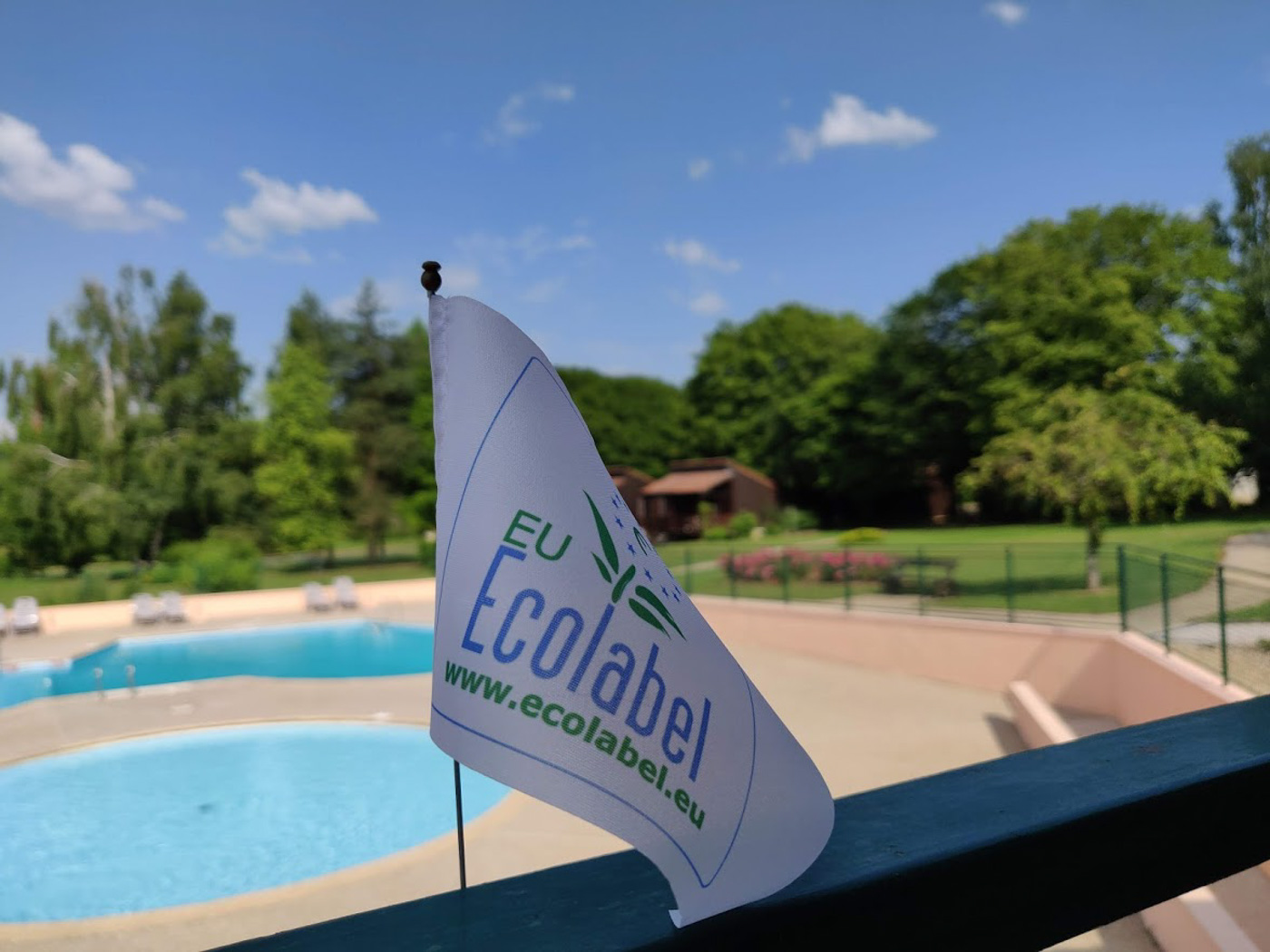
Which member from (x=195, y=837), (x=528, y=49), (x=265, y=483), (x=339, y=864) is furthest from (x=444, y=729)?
(x=528, y=49)

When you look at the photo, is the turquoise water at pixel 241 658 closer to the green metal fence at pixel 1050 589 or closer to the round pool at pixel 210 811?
the round pool at pixel 210 811

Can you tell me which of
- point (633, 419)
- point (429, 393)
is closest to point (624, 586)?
point (429, 393)

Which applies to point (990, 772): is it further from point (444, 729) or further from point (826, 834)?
point (444, 729)

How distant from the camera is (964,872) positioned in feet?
2.71

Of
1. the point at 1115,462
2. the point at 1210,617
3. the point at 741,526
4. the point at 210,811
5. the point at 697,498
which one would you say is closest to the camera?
the point at 1210,617

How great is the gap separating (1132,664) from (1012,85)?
30.8 metres

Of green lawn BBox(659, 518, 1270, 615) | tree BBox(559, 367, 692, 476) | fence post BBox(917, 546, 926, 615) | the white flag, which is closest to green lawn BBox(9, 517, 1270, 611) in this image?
green lawn BBox(659, 518, 1270, 615)

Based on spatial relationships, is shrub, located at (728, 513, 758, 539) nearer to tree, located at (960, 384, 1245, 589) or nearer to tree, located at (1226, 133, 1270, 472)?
tree, located at (1226, 133, 1270, 472)

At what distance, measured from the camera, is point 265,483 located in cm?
2944

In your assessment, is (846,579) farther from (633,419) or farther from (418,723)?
(633,419)

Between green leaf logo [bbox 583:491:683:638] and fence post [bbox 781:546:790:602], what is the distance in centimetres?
1403

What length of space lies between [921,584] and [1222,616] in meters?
5.58

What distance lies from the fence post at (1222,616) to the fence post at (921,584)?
189 inches

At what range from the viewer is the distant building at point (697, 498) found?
37656 mm
